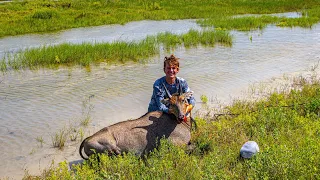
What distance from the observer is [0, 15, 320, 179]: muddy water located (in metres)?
7.11

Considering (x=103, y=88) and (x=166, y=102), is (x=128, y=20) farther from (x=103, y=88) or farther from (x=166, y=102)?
(x=166, y=102)

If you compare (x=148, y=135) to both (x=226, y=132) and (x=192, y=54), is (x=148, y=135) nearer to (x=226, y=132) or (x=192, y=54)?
(x=226, y=132)

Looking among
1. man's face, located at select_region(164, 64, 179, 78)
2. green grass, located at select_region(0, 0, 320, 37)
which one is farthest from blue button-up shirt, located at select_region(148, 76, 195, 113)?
green grass, located at select_region(0, 0, 320, 37)

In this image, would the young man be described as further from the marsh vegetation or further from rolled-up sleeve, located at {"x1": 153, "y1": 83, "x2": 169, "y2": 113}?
the marsh vegetation

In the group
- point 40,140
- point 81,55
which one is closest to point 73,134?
point 40,140

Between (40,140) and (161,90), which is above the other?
(161,90)

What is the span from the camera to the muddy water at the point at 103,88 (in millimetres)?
7109

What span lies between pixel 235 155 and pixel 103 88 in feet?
19.3

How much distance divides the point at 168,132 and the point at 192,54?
30.7ft

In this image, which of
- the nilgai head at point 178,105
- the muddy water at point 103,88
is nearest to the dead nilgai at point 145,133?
the nilgai head at point 178,105

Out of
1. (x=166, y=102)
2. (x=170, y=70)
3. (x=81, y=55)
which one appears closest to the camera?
(x=166, y=102)

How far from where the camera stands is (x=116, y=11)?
29.3m

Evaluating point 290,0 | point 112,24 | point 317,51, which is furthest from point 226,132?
point 290,0

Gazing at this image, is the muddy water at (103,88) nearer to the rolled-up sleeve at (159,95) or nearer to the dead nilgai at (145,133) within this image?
the dead nilgai at (145,133)
